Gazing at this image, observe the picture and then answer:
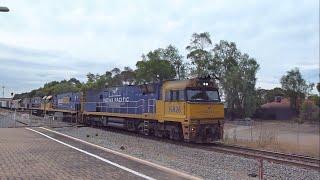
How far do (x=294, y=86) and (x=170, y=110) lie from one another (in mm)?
70887

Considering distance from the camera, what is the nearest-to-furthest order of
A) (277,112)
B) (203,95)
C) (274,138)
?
(203,95) → (274,138) → (277,112)

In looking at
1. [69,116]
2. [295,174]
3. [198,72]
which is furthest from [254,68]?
[295,174]

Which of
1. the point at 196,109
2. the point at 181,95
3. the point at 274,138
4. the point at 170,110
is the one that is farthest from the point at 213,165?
the point at 274,138

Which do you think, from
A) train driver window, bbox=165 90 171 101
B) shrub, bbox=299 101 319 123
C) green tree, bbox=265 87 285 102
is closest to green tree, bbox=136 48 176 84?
shrub, bbox=299 101 319 123

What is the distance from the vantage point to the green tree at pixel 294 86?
274 feet

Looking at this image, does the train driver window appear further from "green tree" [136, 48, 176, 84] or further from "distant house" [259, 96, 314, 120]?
"distant house" [259, 96, 314, 120]

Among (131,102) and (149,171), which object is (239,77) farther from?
(149,171)

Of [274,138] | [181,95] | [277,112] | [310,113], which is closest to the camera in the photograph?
[181,95]

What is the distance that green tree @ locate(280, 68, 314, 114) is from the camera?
8350 centimetres

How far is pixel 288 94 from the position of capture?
84.1m

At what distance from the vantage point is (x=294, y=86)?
84062mm

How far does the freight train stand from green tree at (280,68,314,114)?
63725mm

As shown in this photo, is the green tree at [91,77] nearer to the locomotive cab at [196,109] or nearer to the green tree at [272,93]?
the green tree at [272,93]

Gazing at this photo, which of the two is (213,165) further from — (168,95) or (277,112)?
(277,112)
